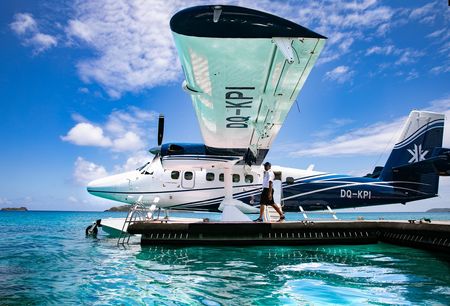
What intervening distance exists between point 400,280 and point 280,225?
170 inches

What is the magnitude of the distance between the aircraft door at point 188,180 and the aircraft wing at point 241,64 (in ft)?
12.6

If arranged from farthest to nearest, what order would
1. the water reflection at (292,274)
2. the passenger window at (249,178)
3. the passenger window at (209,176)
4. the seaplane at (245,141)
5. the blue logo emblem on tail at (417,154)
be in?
1. the blue logo emblem on tail at (417,154)
2. the passenger window at (249,178)
3. the passenger window at (209,176)
4. the seaplane at (245,141)
5. the water reflection at (292,274)

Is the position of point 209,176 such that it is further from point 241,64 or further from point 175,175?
point 241,64

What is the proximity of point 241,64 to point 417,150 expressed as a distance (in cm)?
1294

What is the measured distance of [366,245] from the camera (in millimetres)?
10258

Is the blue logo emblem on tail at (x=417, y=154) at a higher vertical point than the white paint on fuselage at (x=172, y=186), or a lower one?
higher

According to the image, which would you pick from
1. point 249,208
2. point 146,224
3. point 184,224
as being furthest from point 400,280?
point 249,208

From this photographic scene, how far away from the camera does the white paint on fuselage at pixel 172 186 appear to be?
1394cm

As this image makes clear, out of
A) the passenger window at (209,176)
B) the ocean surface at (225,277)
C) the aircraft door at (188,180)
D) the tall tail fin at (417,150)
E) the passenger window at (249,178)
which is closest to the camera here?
the ocean surface at (225,277)

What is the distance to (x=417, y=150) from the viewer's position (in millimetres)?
15727

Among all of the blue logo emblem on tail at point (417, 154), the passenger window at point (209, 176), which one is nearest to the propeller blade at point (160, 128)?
the passenger window at point (209, 176)

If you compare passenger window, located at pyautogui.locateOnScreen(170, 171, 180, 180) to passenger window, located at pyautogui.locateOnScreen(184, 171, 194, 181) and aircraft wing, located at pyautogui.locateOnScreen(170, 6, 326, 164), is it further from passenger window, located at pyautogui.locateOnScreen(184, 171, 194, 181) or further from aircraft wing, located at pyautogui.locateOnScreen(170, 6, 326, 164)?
aircraft wing, located at pyautogui.locateOnScreen(170, 6, 326, 164)

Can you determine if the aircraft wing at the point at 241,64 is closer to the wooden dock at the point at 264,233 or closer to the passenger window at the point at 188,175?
the wooden dock at the point at 264,233

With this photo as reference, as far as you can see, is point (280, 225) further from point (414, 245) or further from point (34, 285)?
point (34, 285)
